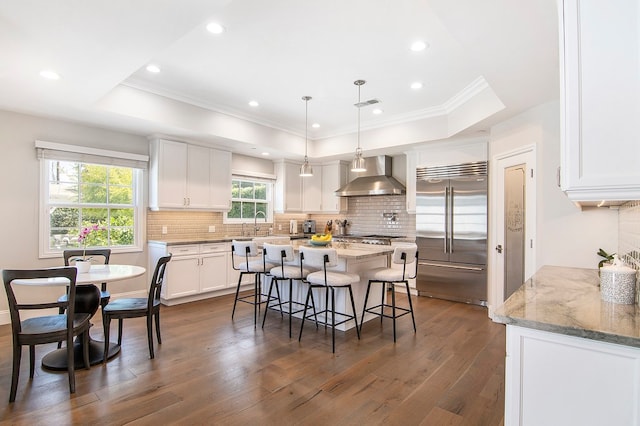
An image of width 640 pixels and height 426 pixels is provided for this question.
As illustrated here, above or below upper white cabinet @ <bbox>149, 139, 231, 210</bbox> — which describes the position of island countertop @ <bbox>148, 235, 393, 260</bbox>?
below

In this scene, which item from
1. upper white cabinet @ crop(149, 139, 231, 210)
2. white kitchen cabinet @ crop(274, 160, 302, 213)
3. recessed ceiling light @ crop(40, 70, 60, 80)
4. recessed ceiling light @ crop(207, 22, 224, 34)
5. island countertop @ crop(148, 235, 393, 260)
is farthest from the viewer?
white kitchen cabinet @ crop(274, 160, 302, 213)

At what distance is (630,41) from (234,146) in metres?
5.05

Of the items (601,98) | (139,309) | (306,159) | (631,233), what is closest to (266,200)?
(306,159)

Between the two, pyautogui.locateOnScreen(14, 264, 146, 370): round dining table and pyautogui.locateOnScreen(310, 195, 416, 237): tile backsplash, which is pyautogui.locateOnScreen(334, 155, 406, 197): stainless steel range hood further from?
pyautogui.locateOnScreen(14, 264, 146, 370): round dining table

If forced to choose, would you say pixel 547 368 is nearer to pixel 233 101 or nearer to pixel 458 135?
pixel 458 135

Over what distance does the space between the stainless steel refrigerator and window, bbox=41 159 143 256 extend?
4.39 meters

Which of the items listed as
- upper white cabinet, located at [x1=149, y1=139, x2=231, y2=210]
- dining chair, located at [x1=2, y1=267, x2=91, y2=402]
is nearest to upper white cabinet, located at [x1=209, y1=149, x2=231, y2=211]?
upper white cabinet, located at [x1=149, y1=139, x2=231, y2=210]

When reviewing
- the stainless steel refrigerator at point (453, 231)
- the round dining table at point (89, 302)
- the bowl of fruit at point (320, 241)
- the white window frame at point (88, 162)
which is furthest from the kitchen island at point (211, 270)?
the round dining table at point (89, 302)

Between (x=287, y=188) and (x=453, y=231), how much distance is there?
10.6ft

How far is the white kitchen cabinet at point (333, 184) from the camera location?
22.5ft

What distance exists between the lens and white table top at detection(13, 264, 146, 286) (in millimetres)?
2621

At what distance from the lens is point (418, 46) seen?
307cm

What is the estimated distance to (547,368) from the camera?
1360mm

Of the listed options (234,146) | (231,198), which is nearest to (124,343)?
(231,198)
